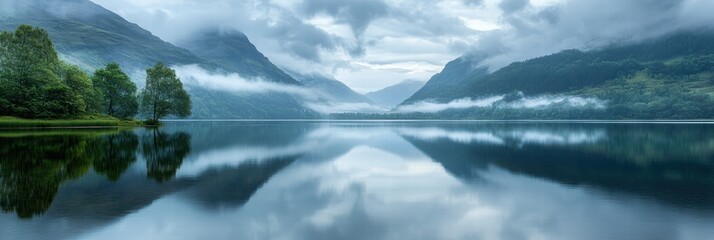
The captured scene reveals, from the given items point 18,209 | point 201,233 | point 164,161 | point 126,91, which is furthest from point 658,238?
point 126,91

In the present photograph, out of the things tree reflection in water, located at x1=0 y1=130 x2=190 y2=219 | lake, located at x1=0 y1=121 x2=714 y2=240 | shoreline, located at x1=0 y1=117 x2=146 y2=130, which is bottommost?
lake, located at x1=0 y1=121 x2=714 y2=240

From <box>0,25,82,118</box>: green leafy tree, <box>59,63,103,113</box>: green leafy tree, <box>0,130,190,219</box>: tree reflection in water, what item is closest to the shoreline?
<box>0,25,82,118</box>: green leafy tree

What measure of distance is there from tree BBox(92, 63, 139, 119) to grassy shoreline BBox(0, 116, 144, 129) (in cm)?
882

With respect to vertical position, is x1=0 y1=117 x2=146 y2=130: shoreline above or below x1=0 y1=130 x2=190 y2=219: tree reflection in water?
above

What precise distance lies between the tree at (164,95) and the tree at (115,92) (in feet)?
18.3

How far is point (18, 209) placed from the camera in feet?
61.3

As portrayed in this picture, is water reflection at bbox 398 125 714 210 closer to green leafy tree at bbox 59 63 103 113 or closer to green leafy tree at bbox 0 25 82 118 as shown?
green leafy tree at bbox 0 25 82 118

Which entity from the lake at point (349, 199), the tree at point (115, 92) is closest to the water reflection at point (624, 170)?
the lake at point (349, 199)

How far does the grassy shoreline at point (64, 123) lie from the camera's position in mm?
92312

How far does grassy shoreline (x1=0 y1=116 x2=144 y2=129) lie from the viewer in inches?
3634

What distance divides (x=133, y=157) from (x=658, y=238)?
38.0 metres

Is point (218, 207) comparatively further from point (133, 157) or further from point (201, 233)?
point (133, 157)

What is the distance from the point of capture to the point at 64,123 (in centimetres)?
10319

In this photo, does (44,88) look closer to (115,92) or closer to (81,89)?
(81,89)
